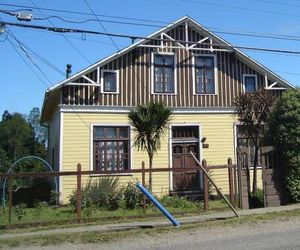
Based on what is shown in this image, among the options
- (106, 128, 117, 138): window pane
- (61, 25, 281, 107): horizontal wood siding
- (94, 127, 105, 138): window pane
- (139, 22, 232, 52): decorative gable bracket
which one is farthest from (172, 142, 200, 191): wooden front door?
(139, 22, 232, 52): decorative gable bracket

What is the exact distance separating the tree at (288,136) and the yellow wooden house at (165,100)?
4.41 meters

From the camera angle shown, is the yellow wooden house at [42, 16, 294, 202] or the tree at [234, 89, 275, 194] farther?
the yellow wooden house at [42, 16, 294, 202]

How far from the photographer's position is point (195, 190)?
2083cm

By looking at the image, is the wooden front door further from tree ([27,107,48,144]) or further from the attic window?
tree ([27,107,48,144])

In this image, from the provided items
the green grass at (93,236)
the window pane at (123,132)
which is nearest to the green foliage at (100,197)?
the green grass at (93,236)

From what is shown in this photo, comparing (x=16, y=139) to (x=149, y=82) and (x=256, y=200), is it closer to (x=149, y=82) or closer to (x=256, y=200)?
(x=149, y=82)

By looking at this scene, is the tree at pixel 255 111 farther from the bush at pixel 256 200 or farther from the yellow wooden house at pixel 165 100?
the yellow wooden house at pixel 165 100

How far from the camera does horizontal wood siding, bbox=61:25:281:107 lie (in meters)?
20.7

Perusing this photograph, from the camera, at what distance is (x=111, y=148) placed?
68.1 ft

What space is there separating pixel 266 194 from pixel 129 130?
7.25 m

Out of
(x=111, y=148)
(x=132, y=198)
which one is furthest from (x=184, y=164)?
(x=132, y=198)

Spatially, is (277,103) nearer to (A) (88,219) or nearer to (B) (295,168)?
(B) (295,168)

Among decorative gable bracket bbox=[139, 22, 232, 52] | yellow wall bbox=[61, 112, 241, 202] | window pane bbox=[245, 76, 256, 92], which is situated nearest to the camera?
yellow wall bbox=[61, 112, 241, 202]

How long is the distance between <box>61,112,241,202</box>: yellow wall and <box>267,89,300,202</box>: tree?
14.0 feet
